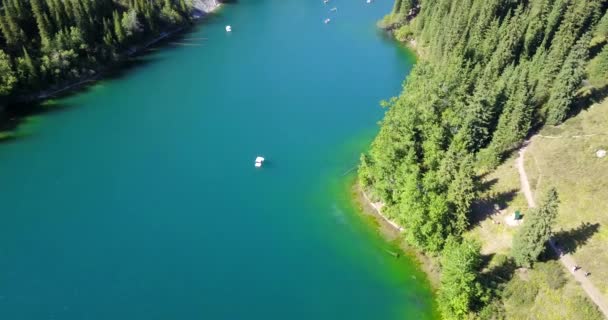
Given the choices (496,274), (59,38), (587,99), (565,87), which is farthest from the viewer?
(59,38)

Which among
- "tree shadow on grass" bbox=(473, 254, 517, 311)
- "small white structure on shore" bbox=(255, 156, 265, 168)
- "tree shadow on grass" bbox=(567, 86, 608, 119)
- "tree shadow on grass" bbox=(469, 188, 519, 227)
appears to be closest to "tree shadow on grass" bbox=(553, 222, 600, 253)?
"tree shadow on grass" bbox=(473, 254, 517, 311)

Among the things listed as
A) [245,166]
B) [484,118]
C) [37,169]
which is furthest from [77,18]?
[484,118]

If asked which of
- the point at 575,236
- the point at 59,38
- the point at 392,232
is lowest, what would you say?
the point at 392,232

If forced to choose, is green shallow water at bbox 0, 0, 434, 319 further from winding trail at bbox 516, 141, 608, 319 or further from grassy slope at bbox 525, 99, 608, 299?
grassy slope at bbox 525, 99, 608, 299

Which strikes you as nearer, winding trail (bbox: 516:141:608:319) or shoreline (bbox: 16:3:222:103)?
winding trail (bbox: 516:141:608:319)

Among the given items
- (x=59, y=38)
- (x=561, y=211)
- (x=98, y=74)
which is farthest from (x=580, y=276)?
(x=59, y=38)

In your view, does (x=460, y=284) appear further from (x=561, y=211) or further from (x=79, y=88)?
(x=79, y=88)

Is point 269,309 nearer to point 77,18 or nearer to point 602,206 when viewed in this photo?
point 602,206
